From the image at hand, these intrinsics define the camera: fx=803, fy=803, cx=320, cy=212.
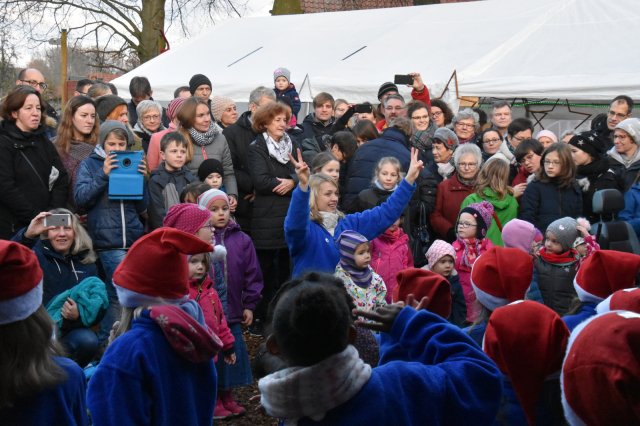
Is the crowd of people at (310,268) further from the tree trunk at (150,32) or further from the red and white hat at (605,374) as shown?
the tree trunk at (150,32)

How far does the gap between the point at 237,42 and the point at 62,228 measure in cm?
1172

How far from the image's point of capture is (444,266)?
5926 millimetres

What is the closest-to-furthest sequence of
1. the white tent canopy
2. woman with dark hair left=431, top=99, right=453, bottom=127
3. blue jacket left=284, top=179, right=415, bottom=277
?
blue jacket left=284, top=179, right=415, bottom=277 → woman with dark hair left=431, top=99, right=453, bottom=127 → the white tent canopy

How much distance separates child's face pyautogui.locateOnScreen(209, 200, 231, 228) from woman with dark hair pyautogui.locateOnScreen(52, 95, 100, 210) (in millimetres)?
1201

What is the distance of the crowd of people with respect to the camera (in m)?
2.24

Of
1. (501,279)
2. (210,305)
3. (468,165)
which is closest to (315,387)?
(501,279)

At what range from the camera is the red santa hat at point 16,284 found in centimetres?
242

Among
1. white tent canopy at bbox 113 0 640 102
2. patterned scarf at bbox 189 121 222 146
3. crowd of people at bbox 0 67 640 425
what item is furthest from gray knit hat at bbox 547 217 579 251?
white tent canopy at bbox 113 0 640 102

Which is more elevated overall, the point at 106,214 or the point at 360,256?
the point at 106,214

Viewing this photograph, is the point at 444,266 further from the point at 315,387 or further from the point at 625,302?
the point at 315,387

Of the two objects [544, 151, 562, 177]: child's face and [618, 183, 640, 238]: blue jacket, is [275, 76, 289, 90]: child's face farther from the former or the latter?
[618, 183, 640, 238]: blue jacket

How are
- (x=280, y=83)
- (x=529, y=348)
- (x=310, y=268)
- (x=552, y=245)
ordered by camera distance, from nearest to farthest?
(x=529, y=348) → (x=310, y=268) → (x=552, y=245) → (x=280, y=83)

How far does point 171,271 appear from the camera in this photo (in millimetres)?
2973

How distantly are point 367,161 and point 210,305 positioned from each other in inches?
113
